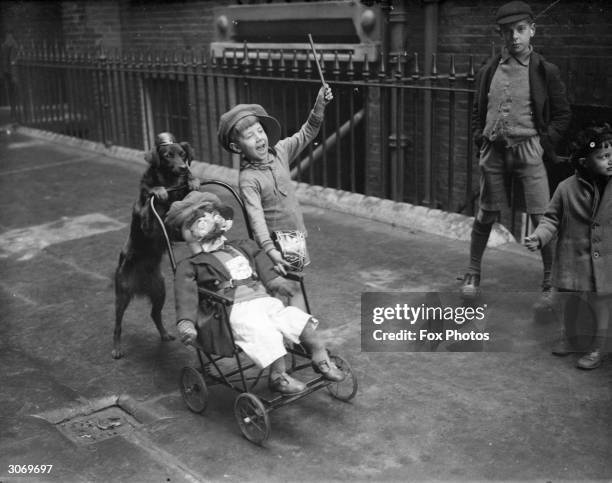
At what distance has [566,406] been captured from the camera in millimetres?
4031

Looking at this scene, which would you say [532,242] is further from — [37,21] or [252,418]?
[37,21]

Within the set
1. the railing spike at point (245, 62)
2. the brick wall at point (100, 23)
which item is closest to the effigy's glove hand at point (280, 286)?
the railing spike at point (245, 62)

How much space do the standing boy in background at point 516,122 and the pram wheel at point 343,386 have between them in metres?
1.63

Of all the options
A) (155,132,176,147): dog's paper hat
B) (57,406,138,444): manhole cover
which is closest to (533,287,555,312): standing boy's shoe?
(155,132,176,147): dog's paper hat

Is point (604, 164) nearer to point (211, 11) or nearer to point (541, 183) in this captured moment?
point (541, 183)

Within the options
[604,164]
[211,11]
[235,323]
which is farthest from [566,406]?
[211,11]

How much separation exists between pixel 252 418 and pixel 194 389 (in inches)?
19.2

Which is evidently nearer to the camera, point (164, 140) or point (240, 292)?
point (240, 292)

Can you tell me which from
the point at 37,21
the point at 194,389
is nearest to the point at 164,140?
the point at 194,389

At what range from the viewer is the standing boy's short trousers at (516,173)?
5.37 meters

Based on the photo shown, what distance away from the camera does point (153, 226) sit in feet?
15.2

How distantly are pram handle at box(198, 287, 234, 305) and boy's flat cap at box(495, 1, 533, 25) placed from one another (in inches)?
105

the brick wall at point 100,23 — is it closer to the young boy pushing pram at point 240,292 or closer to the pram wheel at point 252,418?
the young boy pushing pram at point 240,292

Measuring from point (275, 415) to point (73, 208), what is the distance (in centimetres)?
530
